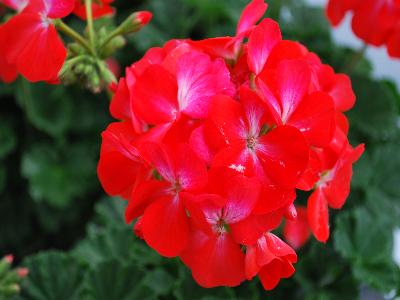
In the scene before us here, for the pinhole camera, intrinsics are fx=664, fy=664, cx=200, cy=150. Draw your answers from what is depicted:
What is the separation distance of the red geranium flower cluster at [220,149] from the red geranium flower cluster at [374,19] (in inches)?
16.4

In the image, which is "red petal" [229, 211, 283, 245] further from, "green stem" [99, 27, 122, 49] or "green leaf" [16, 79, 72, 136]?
"green leaf" [16, 79, 72, 136]

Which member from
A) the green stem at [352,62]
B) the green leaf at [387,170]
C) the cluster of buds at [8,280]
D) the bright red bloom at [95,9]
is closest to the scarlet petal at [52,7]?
the bright red bloom at [95,9]

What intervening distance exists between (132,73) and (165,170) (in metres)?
0.16

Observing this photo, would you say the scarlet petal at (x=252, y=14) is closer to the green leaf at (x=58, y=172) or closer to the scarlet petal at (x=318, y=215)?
the scarlet petal at (x=318, y=215)

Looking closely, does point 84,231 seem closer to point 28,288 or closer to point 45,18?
point 28,288

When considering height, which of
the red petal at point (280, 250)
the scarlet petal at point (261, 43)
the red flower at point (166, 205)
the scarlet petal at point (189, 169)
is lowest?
the red petal at point (280, 250)

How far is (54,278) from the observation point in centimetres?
124

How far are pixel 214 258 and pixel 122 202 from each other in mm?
714

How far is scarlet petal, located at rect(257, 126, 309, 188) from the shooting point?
721 millimetres

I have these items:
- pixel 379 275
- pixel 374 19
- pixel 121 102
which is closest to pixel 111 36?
pixel 121 102

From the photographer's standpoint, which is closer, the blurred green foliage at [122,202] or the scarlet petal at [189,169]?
the scarlet petal at [189,169]

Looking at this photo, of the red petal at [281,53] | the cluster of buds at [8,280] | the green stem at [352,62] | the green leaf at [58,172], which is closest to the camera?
the red petal at [281,53]

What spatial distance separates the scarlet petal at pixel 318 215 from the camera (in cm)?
86

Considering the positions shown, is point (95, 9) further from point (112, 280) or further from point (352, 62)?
point (352, 62)
